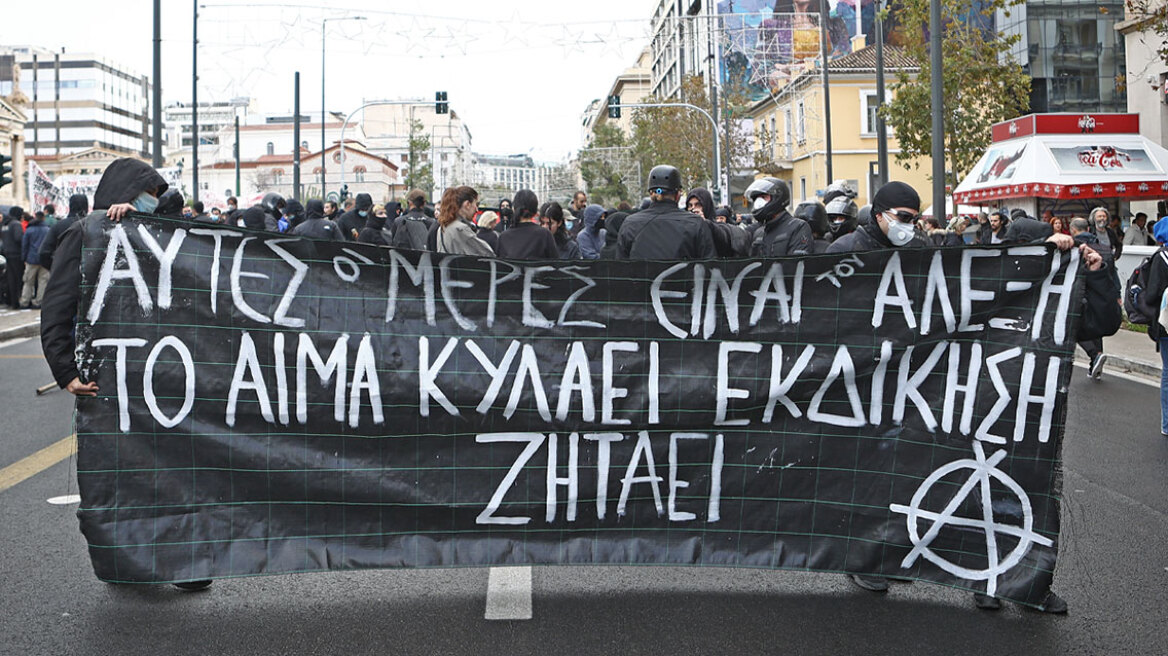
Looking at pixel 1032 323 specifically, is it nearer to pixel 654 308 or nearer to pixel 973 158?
pixel 654 308

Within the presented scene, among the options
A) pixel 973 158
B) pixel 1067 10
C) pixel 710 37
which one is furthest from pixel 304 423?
pixel 1067 10

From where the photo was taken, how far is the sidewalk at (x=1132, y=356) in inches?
512

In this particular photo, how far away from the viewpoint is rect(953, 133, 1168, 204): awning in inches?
909

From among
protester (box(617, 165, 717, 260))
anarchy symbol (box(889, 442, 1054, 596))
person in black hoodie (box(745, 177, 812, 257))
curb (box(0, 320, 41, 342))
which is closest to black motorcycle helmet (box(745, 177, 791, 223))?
person in black hoodie (box(745, 177, 812, 257))

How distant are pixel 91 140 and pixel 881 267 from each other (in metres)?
140

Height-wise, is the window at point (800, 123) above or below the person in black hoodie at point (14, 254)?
above

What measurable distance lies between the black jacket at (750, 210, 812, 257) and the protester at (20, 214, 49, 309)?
611 inches

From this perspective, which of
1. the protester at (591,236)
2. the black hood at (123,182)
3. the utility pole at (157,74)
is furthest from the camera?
the utility pole at (157,74)

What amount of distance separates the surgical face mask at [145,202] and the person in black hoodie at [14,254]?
58.5 ft

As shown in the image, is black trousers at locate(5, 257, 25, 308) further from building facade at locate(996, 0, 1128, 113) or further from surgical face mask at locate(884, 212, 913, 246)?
building facade at locate(996, 0, 1128, 113)

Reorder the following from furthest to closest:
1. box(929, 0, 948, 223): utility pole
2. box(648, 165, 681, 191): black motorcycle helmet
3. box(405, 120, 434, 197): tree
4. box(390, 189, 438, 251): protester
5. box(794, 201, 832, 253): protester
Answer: box(405, 120, 434, 197): tree < box(929, 0, 948, 223): utility pole < box(390, 189, 438, 251): protester < box(794, 201, 832, 253): protester < box(648, 165, 681, 191): black motorcycle helmet

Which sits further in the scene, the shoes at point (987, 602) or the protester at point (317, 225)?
the protester at point (317, 225)

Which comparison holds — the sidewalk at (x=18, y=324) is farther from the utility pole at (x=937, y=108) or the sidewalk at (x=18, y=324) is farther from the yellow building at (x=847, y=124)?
the yellow building at (x=847, y=124)

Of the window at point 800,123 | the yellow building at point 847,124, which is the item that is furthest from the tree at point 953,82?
Result: the window at point 800,123
